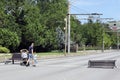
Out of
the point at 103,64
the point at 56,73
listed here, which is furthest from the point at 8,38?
the point at 56,73

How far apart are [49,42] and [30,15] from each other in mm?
10476

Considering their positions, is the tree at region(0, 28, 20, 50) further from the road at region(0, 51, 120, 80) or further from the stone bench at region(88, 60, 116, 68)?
the road at region(0, 51, 120, 80)

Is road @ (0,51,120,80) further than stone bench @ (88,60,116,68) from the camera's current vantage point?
No

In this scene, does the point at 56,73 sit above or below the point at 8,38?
below

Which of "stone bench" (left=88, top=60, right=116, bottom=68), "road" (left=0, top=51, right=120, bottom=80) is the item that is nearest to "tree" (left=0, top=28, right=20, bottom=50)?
"stone bench" (left=88, top=60, right=116, bottom=68)

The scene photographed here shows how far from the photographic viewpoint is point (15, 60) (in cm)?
4003

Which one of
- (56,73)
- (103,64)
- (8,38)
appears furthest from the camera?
(8,38)

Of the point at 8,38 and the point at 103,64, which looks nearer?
the point at 103,64

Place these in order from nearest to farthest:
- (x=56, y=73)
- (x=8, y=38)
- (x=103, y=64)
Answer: (x=56, y=73)
(x=103, y=64)
(x=8, y=38)

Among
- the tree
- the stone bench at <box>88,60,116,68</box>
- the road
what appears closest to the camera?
the road

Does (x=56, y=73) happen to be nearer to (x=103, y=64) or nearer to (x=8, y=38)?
(x=103, y=64)

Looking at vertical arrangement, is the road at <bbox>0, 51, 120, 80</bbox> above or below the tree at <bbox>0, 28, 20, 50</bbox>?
below

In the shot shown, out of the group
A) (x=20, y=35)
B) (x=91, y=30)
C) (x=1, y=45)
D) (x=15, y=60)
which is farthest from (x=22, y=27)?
(x=91, y=30)

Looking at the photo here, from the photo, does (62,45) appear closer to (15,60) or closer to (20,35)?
(20,35)
